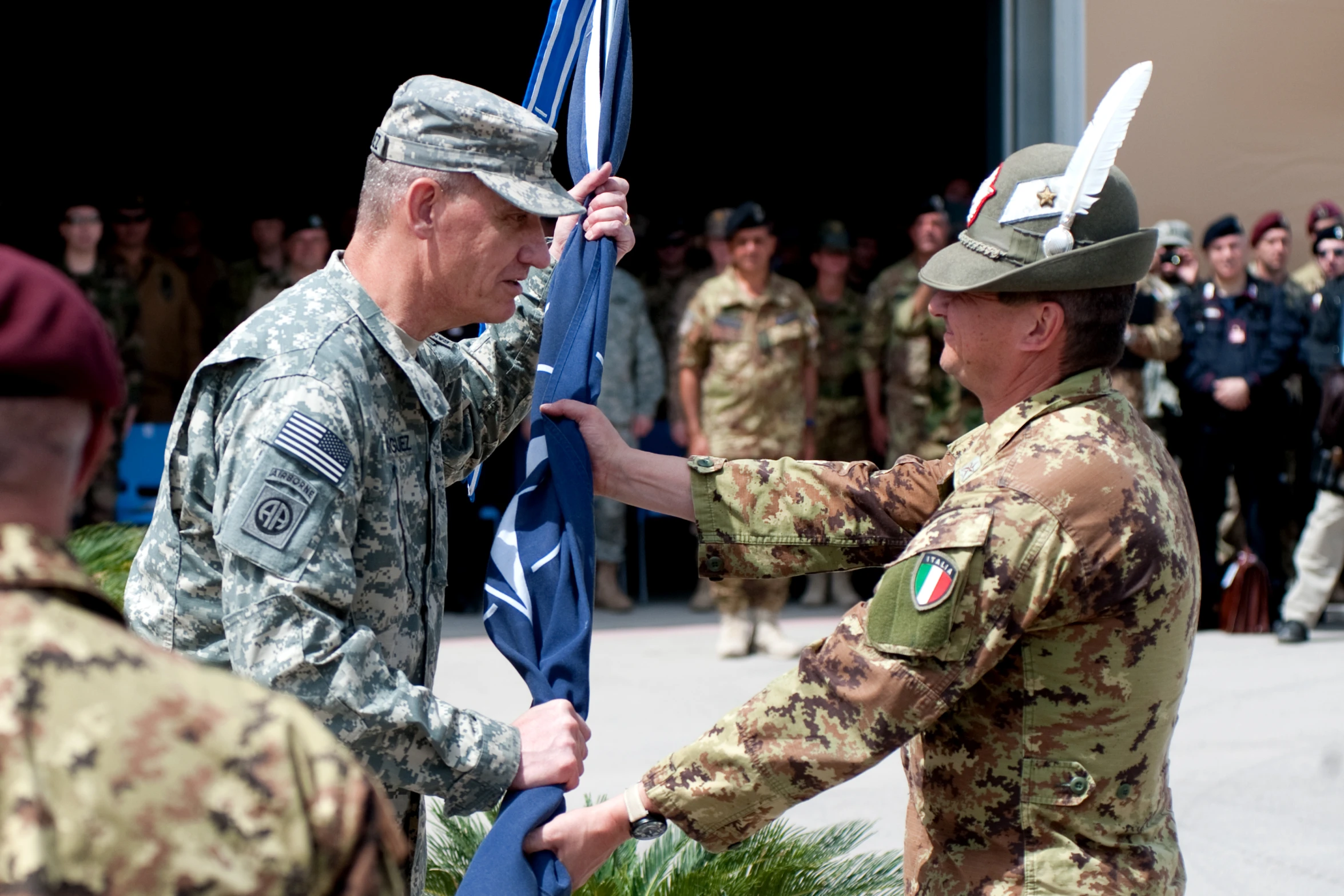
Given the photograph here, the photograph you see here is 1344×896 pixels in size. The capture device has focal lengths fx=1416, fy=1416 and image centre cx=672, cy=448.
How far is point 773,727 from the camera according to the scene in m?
1.92

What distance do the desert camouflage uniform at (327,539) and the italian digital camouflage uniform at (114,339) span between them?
5815 mm

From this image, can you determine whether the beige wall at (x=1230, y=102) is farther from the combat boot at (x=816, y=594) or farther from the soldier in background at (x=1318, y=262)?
the combat boot at (x=816, y=594)

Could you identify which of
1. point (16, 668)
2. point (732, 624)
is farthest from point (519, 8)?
point (16, 668)

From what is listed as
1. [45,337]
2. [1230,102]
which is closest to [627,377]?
[1230,102]

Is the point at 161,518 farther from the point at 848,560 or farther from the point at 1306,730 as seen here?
the point at 1306,730

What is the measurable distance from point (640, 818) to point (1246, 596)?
20.0 feet

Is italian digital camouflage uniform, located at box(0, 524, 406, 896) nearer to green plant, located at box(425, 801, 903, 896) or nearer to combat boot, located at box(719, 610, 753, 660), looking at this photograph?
green plant, located at box(425, 801, 903, 896)

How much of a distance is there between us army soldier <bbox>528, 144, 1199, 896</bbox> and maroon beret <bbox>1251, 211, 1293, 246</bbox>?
622 cm

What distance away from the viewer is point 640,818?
6.42ft

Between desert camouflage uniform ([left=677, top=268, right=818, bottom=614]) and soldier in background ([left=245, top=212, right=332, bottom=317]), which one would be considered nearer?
desert camouflage uniform ([left=677, top=268, right=818, bottom=614])

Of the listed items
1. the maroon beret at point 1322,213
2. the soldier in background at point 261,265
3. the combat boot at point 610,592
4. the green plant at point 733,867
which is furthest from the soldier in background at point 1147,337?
the soldier in background at point 261,265

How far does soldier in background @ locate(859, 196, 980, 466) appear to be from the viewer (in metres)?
7.32

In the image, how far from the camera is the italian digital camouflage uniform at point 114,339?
24.1ft

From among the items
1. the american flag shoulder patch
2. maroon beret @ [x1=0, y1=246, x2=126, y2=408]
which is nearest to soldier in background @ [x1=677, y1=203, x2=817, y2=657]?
the american flag shoulder patch
